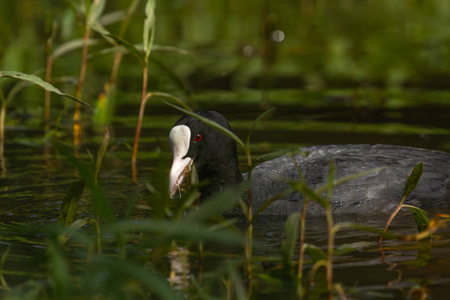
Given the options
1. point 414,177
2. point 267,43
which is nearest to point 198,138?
point 414,177

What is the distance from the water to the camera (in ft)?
12.8

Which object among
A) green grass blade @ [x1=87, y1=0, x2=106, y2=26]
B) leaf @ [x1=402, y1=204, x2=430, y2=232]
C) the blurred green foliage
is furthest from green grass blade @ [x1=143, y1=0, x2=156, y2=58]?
leaf @ [x1=402, y1=204, x2=430, y2=232]

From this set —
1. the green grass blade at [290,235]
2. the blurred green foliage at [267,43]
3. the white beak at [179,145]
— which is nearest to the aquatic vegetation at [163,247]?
the green grass blade at [290,235]

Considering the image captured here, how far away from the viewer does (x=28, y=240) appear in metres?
4.64

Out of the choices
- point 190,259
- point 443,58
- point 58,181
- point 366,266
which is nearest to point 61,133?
point 58,181

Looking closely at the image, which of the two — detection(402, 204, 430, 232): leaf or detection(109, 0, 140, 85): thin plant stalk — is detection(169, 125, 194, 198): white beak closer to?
detection(109, 0, 140, 85): thin plant stalk

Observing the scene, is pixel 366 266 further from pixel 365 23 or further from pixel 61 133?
pixel 365 23

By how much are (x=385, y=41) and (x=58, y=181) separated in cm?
691

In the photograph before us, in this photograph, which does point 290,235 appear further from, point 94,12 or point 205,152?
point 94,12

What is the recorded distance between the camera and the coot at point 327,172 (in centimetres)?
536

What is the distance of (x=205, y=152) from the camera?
18.0 ft

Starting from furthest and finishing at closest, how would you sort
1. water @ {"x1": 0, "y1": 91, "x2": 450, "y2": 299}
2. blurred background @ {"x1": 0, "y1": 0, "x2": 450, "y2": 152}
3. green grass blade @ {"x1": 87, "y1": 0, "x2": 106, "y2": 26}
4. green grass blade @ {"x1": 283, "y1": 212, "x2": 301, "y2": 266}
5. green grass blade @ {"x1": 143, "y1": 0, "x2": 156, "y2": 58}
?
blurred background @ {"x1": 0, "y1": 0, "x2": 450, "y2": 152}
green grass blade @ {"x1": 87, "y1": 0, "x2": 106, "y2": 26}
green grass blade @ {"x1": 143, "y1": 0, "x2": 156, "y2": 58}
water @ {"x1": 0, "y1": 91, "x2": 450, "y2": 299}
green grass blade @ {"x1": 283, "y1": 212, "x2": 301, "y2": 266}

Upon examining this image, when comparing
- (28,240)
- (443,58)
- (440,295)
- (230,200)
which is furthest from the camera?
(443,58)

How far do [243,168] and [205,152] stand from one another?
4.22 feet
